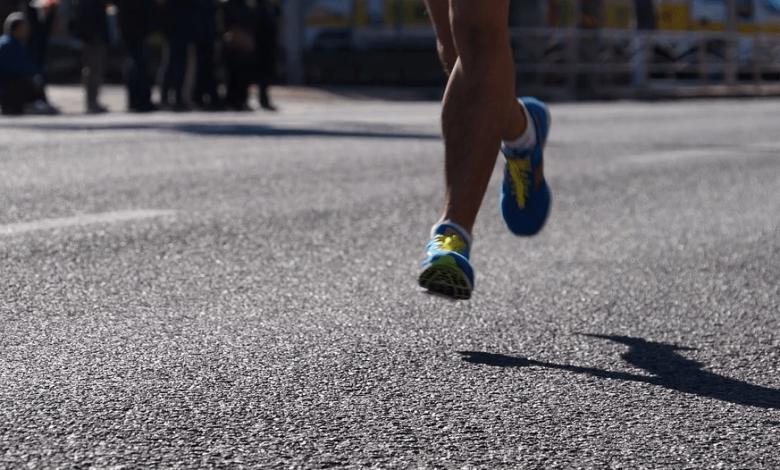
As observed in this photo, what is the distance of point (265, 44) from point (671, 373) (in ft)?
42.5

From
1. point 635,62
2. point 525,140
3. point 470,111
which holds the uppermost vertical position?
point 470,111

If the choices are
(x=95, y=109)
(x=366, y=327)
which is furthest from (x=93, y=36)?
(x=366, y=327)

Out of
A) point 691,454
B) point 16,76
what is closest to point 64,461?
point 691,454

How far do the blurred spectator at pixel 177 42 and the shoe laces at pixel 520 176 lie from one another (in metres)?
10.6

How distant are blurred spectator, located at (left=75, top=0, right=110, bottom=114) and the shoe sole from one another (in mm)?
10939

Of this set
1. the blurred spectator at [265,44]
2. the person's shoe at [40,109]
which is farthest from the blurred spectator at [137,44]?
the blurred spectator at [265,44]

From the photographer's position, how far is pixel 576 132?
10898mm

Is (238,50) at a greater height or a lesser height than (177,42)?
lesser

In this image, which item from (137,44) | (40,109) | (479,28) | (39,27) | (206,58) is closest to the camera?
(479,28)

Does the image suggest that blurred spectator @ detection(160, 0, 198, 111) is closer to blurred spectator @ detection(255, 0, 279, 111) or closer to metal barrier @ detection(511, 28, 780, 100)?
blurred spectator @ detection(255, 0, 279, 111)

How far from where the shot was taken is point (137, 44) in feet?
43.7

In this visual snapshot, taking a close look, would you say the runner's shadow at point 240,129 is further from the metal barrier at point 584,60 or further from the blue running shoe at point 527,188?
the metal barrier at point 584,60

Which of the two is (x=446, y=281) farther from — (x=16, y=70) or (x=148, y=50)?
(x=148, y=50)

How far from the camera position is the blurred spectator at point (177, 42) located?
13719 millimetres
